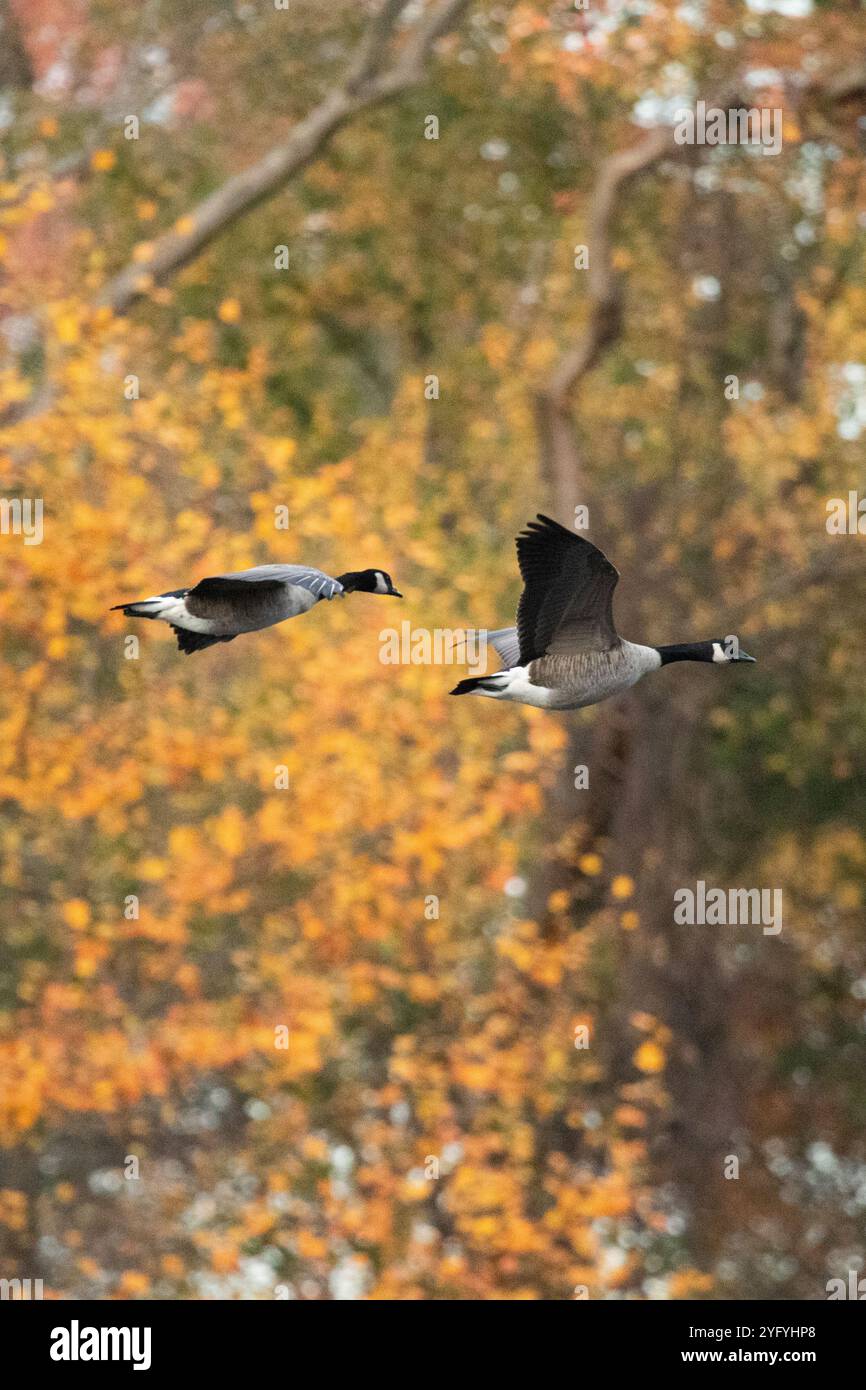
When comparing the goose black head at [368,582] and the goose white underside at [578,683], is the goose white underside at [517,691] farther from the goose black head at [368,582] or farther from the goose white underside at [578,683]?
the goose black head at [368,582]

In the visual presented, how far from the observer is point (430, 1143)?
15250 mm

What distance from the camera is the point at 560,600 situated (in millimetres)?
6910

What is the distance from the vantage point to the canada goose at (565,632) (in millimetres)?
6754

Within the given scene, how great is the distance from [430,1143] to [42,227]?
28.3ft

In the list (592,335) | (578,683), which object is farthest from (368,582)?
(592,335)

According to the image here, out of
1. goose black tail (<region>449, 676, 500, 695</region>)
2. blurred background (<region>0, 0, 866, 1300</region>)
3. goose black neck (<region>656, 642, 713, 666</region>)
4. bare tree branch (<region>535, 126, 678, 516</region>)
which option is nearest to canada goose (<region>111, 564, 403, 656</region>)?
goose black tail (<region>449, 676, 500, 695</region>)

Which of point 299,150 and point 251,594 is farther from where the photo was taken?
point 299,150

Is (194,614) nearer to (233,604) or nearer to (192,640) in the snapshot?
(233,604)

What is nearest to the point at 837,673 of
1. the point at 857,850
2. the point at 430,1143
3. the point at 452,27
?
the point at 857,850

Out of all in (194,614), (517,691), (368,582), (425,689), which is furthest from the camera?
(425,689)

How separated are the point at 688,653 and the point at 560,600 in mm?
718

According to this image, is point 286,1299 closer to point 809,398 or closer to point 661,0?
point 809,398

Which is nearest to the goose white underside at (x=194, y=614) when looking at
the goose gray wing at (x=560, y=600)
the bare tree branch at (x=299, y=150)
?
the goose gray wing at (x=560, y=600)

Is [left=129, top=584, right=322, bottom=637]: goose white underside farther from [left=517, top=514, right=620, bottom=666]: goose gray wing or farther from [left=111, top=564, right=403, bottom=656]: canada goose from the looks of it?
[left=517, top=514, right=620, bottom=666]: goose gray wing
